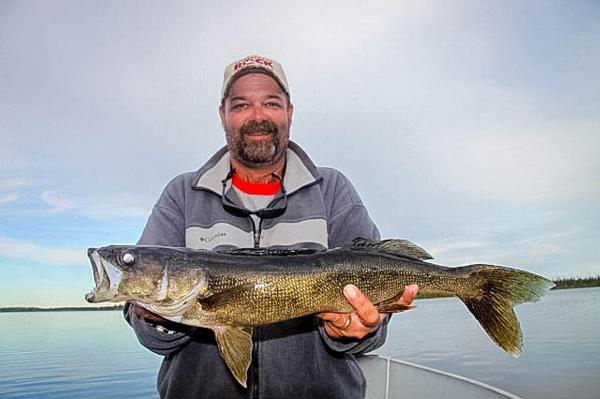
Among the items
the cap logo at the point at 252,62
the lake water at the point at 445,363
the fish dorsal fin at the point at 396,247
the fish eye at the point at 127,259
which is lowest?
the lake water at the point at 445,363

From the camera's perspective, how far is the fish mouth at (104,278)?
3.52 metres

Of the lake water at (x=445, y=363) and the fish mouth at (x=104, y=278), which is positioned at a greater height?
the fish mouth at (x=104, y=278)

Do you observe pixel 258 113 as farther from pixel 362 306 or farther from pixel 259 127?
pixel 362 306

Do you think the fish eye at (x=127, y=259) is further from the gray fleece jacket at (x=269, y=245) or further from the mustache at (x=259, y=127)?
the mustache at (x=259, y=127)

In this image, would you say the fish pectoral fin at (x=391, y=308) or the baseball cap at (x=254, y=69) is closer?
the fish pectoral fin at (x=391, y=308)

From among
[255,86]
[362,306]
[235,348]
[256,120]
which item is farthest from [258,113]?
[235,348]

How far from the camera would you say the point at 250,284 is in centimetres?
372

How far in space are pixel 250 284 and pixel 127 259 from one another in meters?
0.92

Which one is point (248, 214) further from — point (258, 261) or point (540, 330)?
point (540, 330)

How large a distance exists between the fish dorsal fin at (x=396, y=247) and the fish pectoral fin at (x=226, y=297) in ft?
3.31

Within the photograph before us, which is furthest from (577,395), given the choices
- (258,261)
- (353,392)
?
(258,261)

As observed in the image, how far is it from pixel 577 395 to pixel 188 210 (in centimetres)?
1296

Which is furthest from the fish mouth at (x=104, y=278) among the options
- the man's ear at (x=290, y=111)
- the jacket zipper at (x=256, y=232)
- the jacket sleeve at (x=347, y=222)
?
the man's ear at (x=290, y=111)

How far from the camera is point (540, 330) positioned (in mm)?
26516
